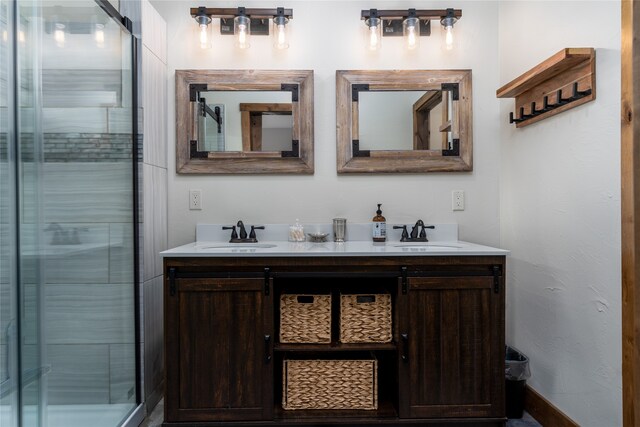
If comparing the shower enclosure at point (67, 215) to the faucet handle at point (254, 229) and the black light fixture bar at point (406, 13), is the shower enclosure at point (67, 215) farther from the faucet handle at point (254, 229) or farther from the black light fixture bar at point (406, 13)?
the black light fixture bar at point (406, 13)

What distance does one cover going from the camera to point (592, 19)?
62.1 inches

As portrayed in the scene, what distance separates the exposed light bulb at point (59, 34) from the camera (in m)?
1.47

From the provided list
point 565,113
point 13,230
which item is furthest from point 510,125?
point 13,230

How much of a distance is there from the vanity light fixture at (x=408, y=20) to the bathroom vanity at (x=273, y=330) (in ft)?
4.22

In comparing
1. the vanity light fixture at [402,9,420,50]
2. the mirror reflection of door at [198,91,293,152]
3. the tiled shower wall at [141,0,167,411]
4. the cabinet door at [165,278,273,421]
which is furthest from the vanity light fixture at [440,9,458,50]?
the cabinet door at [165,278,273,421]

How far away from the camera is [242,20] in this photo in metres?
2.25

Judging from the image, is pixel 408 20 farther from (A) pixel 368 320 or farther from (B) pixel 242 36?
(A) pixel 368 320

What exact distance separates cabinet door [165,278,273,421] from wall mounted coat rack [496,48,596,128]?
4.95 ft

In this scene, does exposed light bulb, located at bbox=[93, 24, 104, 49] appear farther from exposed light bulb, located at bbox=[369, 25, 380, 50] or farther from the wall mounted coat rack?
the wall mounted coat rack

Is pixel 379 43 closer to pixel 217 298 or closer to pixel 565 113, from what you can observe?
pixel 565 113

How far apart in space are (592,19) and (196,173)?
2.01m

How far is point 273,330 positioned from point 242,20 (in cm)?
168

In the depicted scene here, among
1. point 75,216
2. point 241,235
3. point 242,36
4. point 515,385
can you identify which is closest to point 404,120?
point 242,36

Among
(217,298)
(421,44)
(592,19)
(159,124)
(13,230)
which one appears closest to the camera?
(13,230)
